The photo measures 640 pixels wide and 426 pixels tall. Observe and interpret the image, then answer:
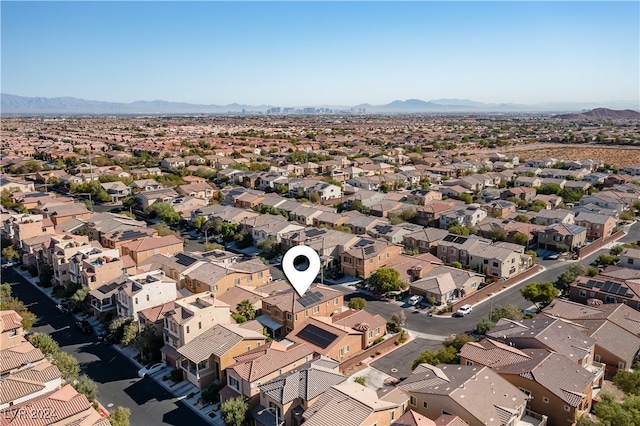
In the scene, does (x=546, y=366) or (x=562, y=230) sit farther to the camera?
(x=562, y=230)

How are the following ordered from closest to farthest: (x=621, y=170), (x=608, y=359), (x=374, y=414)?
(x=374, y=414), (x=608, y=359), (x=621, y=170)

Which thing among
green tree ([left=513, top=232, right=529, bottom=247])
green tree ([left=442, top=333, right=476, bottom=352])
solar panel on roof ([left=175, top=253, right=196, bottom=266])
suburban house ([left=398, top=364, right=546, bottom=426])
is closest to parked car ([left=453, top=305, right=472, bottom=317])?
green tree ([left=442, top=333, right=476, bottom=352])

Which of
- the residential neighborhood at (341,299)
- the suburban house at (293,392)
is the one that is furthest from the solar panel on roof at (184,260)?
the suburban house at (293,392)

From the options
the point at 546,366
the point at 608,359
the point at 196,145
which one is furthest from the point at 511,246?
the point at 196,145

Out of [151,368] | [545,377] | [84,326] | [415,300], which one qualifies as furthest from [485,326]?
[84,326]

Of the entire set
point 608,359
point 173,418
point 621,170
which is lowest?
point 173,418

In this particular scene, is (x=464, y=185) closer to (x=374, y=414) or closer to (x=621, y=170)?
(x=621, y=170)

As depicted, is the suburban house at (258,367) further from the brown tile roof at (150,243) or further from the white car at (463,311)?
the brown tile roof at (150,243)
